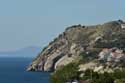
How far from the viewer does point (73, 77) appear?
456 ft

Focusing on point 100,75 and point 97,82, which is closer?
point 97,82

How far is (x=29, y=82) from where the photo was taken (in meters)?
199

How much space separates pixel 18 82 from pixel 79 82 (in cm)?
7734

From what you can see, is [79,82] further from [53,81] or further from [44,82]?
[44,82]

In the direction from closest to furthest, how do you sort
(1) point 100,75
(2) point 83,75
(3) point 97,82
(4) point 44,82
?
(3) point 97,82 < (1) point 100,75 < (2) point 83,75 < (4) point 44,82

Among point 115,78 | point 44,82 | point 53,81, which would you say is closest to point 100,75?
point 115,78

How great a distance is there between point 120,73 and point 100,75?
9.08 m

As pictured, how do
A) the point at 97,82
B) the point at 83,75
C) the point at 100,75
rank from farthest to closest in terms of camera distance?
the point at 83,75 → the point at 100,75 → the point at 97,82

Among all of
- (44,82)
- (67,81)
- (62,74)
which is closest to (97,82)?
(67,81)

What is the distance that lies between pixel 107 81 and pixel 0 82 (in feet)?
254

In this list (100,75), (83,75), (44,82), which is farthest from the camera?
(44,82)

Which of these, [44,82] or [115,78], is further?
[44,82]

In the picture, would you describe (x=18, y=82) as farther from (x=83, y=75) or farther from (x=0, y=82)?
(x=83, y=75)

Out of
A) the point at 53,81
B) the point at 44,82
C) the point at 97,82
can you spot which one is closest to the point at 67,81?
the point at 53,81
